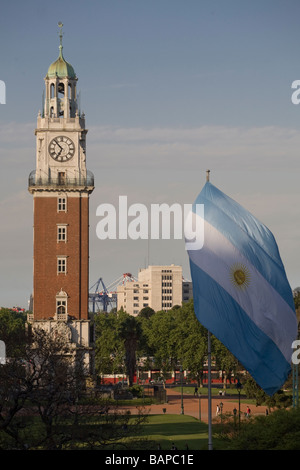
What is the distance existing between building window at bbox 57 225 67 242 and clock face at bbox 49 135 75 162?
8203 mm

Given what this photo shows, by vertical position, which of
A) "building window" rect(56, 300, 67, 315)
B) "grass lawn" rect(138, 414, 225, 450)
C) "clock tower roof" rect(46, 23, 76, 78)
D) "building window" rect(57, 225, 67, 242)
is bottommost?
"grass lawn" rect(138, 414, 225, 450)

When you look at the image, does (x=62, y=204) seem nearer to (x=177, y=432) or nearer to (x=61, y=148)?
(x=61, y=148)

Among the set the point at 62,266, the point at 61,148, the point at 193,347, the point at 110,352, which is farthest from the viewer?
the point at 110,352

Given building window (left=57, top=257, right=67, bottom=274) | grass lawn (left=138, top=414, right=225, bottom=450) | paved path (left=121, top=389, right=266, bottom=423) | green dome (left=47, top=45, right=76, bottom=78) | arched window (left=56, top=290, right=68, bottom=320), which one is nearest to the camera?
grass lawn (left=138, top=414, right=225, bottom=450)

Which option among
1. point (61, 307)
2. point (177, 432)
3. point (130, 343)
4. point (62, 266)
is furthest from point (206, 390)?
point (177, 432)

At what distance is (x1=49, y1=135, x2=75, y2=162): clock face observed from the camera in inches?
4884

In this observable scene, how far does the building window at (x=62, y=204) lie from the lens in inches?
4841

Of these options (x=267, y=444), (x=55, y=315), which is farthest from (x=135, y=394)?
(x=267, y=444)

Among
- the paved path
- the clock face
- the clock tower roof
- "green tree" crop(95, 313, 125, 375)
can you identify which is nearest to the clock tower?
the clock face

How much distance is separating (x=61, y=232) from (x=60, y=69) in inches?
820

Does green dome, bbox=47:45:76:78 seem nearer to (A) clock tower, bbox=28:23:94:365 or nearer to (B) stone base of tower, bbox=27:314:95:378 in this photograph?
(A) clock tower, bbox=28:23:94:365

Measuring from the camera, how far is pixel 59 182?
12281cm
